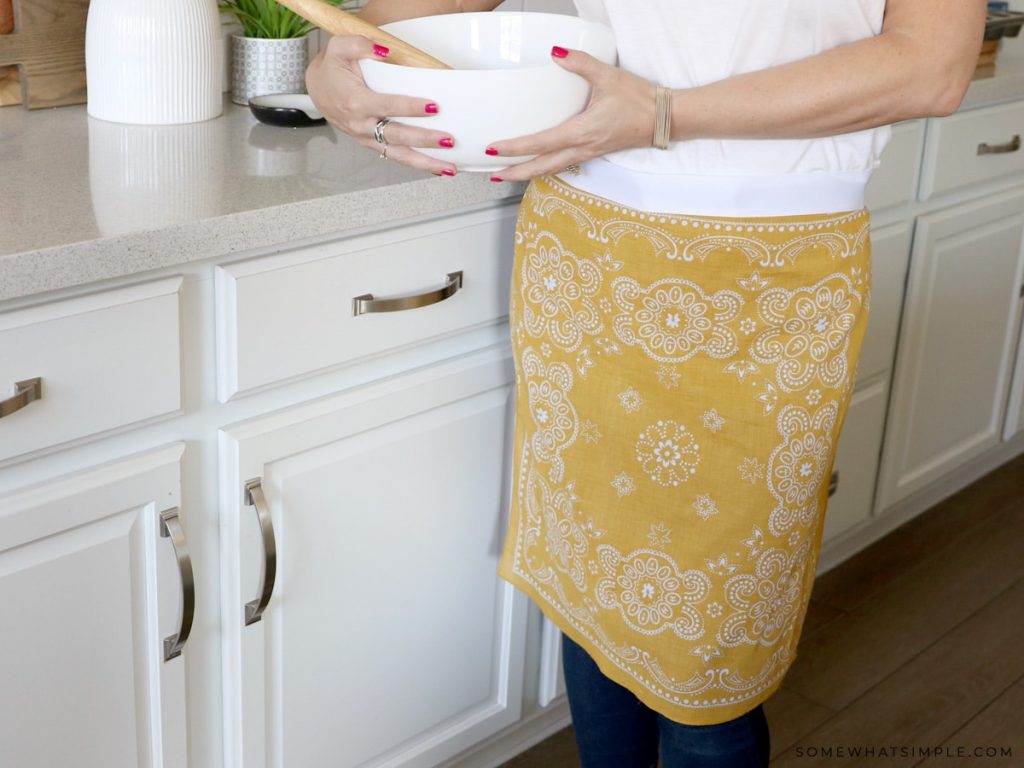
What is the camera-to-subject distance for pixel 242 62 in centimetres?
157

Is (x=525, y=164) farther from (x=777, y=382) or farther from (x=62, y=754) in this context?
(x=62, y=754)

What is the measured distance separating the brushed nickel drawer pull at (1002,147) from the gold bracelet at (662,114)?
47.2 inches

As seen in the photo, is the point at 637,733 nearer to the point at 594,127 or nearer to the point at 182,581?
the point at 182,581

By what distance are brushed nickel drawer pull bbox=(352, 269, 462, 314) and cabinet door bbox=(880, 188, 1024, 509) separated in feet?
3.28

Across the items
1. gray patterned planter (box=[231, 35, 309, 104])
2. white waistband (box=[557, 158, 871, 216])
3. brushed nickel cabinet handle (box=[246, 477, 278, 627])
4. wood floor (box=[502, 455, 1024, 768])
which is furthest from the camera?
wood floor (box=[502, 455, 1024, 768])

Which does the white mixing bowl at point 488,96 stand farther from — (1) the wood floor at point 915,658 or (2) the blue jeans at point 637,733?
(1) the wood floor at point 915,658

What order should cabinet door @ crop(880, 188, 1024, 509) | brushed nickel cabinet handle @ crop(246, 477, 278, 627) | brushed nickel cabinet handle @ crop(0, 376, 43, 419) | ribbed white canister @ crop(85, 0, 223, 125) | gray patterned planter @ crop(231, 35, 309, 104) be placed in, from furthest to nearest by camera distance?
cabinet door @ crop(880, 188, 1024, 509) → gray patterned planter @ crop(231, 35, 309, 104) → ribbed white canister @ crop(85, 0, 223, 125) → brushed nickel cabinet handle @ crop(246, 477, 278, 627) → brushed nickel cabinet handle @ crop(0, 376, 43, 419)

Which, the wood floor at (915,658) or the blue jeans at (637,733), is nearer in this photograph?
the blue jeans at (637,733)

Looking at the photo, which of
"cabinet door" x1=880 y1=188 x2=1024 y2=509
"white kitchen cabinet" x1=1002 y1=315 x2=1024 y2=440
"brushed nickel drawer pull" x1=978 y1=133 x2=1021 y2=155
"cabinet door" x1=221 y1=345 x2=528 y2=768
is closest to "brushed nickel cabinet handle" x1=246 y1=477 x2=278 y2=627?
"cabinet door" x1=221 y1=345 x2=528 y2=768

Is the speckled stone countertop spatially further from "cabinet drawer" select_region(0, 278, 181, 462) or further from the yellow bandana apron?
the yellow bandana apron

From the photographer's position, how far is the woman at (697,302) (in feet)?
3.53

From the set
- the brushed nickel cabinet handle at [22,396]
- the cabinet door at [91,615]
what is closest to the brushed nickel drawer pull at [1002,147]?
the cabinet door at [91,615]

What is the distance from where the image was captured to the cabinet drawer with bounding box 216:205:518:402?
1.17 metres

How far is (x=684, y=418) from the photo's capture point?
1195mm
